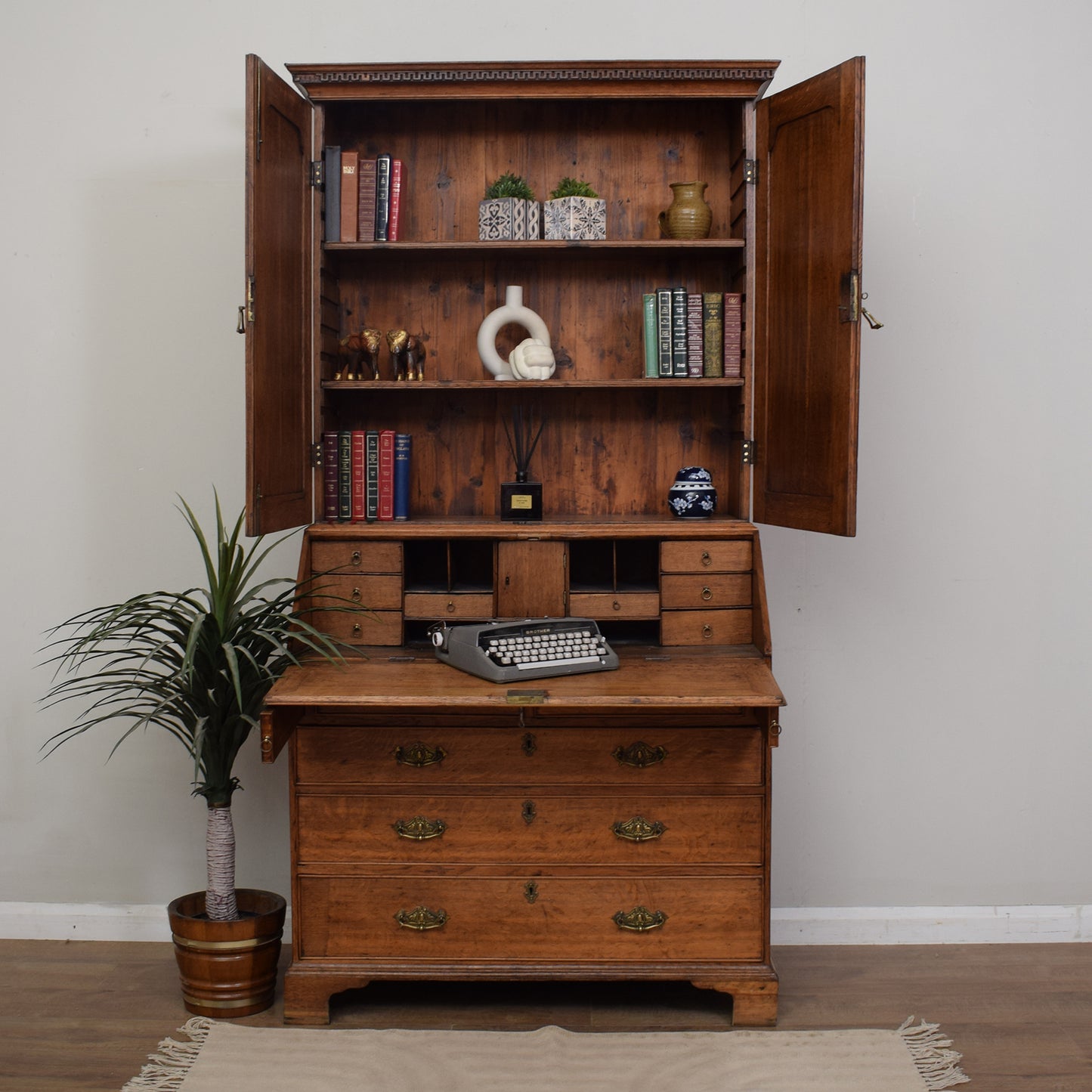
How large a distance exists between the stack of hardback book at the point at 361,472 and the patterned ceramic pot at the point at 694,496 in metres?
0.73

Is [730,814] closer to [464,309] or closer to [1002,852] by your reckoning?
[1002,852]

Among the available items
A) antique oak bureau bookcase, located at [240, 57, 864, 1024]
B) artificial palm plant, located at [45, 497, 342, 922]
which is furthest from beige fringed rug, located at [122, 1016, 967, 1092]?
artificial palm plant, located at [45, 497, 342, 922]

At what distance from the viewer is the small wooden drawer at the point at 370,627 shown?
2.79 metres

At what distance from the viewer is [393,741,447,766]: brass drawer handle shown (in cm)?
262

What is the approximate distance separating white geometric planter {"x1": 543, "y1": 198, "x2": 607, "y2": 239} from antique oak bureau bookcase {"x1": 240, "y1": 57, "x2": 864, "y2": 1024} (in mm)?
73

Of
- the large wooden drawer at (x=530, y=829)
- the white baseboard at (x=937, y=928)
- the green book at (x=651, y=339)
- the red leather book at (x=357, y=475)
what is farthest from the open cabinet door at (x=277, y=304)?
the white baseboard at (x=937, y=928)

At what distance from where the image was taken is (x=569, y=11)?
3.05m

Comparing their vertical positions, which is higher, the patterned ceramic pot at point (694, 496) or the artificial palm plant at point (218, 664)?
the patterned ceramic pot at point (694, 496)

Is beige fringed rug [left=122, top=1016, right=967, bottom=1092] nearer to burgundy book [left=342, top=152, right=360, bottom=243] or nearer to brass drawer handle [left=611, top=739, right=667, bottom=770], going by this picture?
brass drawer handle [left=611, top=739, right=667, bottom=770]

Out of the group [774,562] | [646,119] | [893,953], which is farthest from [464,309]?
[893,953]

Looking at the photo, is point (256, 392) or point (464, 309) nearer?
point (256, 392)

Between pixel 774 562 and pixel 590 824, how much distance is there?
984 millimetres

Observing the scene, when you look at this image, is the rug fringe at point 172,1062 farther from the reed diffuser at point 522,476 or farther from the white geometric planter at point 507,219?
the white geometric planter at point 507,219

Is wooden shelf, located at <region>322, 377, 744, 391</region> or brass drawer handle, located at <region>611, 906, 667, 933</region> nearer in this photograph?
brass drawer handle, located at <region>611, 906, 667, 933</region>
